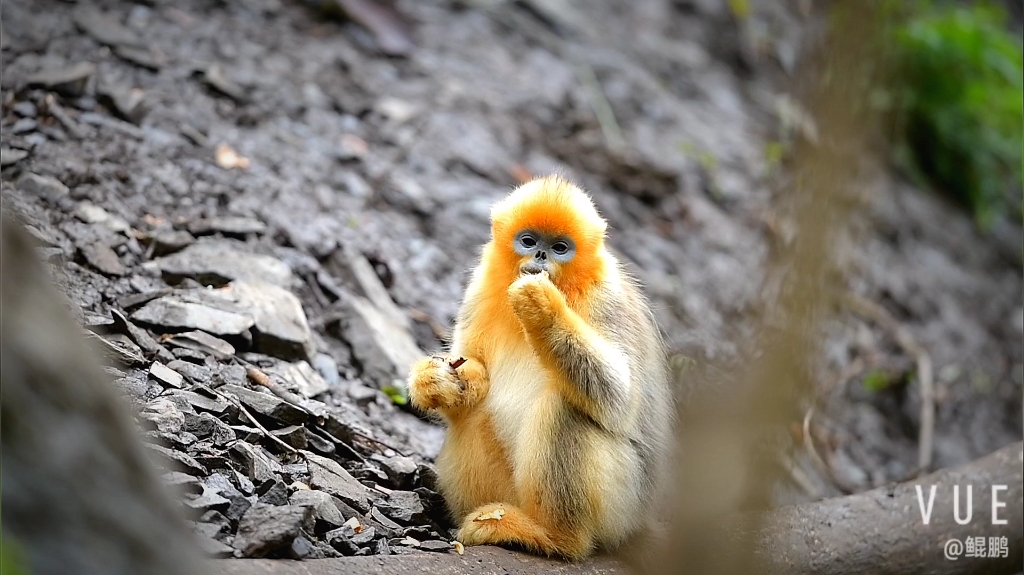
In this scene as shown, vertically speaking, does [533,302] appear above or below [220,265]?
below

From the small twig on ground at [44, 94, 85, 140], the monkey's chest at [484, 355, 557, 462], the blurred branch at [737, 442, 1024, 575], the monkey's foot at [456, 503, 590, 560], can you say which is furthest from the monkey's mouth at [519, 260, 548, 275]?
the small twig on ground at [44, 94, 85, 140]

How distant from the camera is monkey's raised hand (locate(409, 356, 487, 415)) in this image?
3943mm

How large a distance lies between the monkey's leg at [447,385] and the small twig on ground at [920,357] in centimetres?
421

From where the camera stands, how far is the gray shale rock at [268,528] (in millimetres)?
3066

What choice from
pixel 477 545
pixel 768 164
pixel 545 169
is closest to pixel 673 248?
pixel 545 169

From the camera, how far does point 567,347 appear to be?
361 centimetres

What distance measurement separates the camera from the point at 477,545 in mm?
3709

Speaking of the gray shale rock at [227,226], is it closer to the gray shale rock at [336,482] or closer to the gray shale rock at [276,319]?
the gray shale rock at [276,319]

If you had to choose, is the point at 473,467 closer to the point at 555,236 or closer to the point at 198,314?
the point at 555,236

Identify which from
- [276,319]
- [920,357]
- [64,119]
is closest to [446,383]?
[276,319]

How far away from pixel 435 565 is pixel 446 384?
83 centimetres

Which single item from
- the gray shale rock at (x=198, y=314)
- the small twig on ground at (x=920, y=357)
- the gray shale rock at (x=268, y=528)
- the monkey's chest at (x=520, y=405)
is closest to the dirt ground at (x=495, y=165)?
the small twig on ground at (x=920, y=357)

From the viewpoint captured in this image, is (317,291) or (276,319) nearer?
(276,319)

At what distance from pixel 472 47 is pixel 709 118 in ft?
8.10
